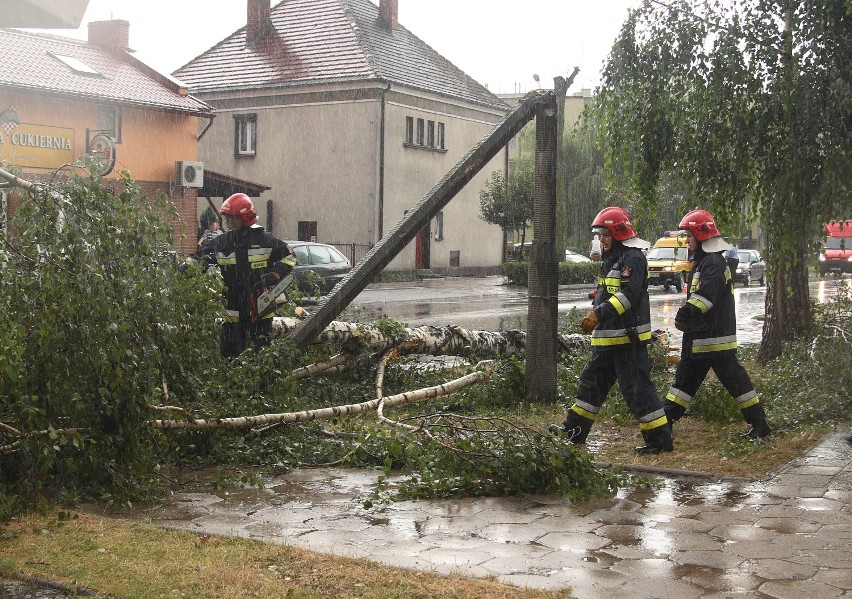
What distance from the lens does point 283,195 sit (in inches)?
1447

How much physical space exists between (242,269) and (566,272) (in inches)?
1089

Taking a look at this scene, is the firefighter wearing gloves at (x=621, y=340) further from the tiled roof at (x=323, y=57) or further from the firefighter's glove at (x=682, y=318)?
the tiled roof at (x=323, y=57)

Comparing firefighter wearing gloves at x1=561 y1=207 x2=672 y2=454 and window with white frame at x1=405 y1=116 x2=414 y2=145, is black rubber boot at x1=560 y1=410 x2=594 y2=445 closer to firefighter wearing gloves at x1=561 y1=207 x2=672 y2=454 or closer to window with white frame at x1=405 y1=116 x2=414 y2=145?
firefighter wearing gloves at x1=561 y1=207 x2=672 y2=454

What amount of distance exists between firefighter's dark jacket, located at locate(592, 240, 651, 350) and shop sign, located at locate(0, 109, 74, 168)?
20142 mm

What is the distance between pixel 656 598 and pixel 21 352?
10.3 feet

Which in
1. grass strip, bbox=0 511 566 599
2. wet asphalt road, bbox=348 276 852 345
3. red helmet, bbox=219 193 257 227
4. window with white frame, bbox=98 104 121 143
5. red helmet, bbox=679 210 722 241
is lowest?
grass strip, bbox=0 511 566 599

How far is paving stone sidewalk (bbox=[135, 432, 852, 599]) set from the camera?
174 inches

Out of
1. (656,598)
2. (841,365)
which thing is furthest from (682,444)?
(656,598)

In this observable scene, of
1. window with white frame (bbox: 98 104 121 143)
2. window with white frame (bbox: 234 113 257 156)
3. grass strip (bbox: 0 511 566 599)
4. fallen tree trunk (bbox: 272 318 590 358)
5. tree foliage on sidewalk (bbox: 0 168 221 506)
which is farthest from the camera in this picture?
window with white frame (bbox: 234 113 257 156)

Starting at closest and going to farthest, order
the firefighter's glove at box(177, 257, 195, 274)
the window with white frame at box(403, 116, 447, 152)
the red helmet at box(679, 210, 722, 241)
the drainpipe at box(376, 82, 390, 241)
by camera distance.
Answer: the firefighter's glove at box(177, 257, 195, 274), the red helmet at box(679, 210, 722, 241), the drainpipe at box(376, 82, 390, 241), the window with white frame at box(403, 116, 447, 152)

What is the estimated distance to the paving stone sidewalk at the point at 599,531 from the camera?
14.5ft

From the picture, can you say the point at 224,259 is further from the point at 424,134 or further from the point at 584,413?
the point at 424,134

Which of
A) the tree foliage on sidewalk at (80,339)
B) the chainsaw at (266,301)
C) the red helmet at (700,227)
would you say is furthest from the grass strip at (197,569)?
the red helmet at (700,227)

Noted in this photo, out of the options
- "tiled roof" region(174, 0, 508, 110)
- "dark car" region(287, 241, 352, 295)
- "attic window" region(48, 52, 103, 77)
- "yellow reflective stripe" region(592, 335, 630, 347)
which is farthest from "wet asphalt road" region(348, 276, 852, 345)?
"attic window" region(48, 52, 103, 77)
